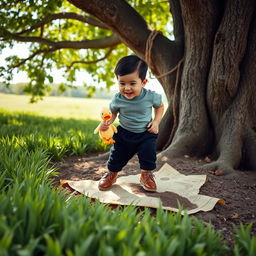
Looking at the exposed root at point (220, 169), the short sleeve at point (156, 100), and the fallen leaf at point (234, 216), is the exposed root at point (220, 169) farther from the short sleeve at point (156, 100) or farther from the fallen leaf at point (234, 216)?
the short sleeve at point (156, 100)

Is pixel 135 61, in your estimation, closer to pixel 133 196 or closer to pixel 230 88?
pixel 133 196

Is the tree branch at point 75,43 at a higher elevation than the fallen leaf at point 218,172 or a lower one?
higher

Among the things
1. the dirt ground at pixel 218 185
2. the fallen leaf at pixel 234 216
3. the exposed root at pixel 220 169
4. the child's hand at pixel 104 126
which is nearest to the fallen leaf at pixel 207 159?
the dirt ground at pixel 218 185

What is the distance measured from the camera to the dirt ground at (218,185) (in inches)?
99.9

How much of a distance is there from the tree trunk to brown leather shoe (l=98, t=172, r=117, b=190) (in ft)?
3.40

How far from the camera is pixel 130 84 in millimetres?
2725

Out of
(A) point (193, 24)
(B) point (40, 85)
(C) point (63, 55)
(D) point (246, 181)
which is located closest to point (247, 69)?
(A) point (193, 24)

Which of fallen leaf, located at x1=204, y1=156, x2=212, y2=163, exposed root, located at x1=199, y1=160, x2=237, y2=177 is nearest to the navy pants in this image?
exposed root, located at x1=199, y1=160, x2=237, y2=177

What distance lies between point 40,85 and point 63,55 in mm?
2365

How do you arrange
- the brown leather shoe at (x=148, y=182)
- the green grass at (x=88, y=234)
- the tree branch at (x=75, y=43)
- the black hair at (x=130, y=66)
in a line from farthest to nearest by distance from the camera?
the tree branch at (x=75, y=43) → the brown leather shoe at (x=148, y=182) → the black hair at (x=130, y=66) → the green grass at (x=88, y=234)

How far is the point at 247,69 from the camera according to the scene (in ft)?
13.1

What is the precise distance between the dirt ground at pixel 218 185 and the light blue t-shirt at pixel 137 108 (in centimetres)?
88

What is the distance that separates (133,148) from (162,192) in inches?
22.0

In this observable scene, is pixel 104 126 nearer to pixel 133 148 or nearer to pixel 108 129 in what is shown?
pixel 108 129
